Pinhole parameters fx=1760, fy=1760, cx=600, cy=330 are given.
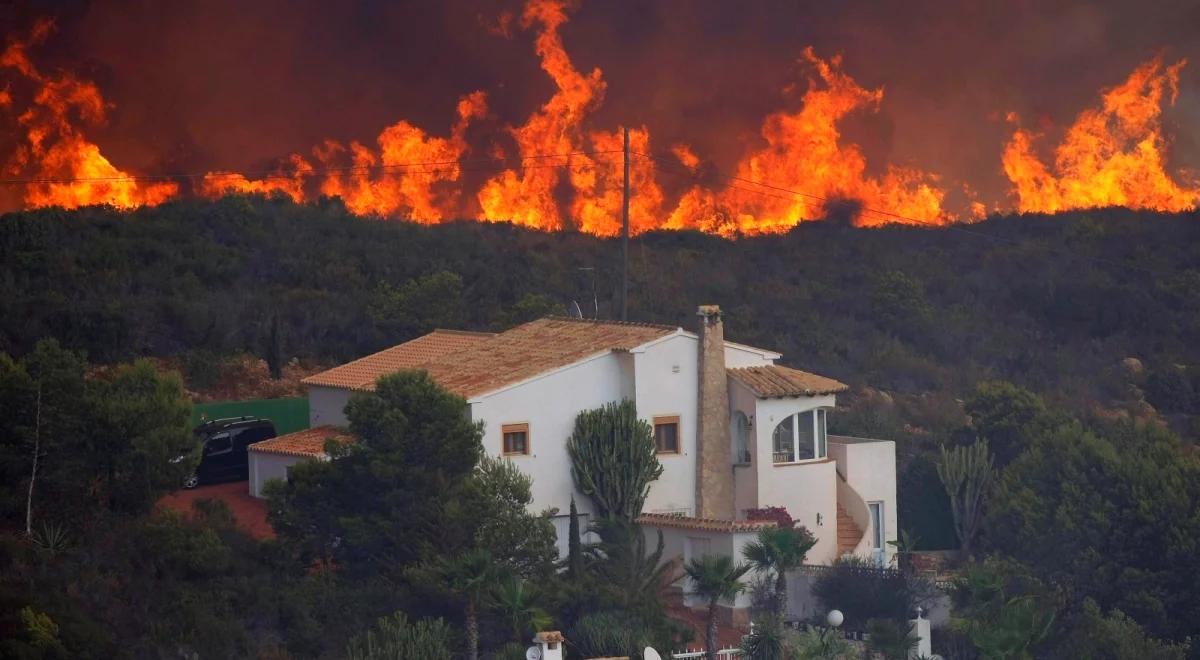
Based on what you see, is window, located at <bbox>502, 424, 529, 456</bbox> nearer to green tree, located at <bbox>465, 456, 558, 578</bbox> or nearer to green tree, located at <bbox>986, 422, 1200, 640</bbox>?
green tree, located at <bbox>465, 456, 558, 578</bbox>

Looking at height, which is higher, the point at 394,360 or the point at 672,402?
Answer: the point at 394,360

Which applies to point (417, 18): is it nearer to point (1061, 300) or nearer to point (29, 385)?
point (1061, 300)

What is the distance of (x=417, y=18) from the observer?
73.1 meters

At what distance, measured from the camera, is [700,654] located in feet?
102

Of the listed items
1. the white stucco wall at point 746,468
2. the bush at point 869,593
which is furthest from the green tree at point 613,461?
the bush at point 869,593

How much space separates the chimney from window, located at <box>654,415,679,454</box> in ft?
1.58

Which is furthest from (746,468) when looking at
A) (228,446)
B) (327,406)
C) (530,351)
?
(228,446)

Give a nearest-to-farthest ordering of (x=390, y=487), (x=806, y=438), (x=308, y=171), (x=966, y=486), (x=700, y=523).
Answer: (x=390, y=487)
(x=700, y=523)
(x=806, y=438)
(x=966, y=486)
(x=308, y=171)

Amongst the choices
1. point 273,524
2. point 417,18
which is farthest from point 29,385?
point 417,18

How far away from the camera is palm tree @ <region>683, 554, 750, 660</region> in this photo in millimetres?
31109

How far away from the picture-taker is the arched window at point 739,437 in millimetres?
38562

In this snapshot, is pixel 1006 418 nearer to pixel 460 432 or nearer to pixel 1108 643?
pixel 1108 643

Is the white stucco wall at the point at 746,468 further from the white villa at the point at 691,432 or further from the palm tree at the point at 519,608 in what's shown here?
the palm tree at the point at 519,608

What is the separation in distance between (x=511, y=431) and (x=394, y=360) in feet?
25.2
